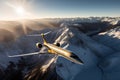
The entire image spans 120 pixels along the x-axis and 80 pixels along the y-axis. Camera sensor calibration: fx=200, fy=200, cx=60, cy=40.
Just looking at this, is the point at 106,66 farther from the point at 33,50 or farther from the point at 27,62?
the point at 33,50

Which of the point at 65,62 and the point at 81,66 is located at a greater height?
the point at 65,62

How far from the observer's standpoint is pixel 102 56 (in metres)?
152

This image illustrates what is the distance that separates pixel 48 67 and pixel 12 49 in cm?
6098

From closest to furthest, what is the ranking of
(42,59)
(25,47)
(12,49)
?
1. (42,59)
2. (12,49)
3. (25,47)

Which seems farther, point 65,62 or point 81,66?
point 81,66

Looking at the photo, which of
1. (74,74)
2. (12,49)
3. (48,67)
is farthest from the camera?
(12,49)

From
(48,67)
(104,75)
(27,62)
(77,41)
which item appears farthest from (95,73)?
(27,62)

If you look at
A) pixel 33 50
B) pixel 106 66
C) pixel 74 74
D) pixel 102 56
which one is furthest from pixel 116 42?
pixel 74 74

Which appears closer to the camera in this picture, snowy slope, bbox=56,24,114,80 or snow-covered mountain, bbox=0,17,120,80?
snowy slope, bbox=56,24,114,80

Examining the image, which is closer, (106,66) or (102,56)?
(106,66)

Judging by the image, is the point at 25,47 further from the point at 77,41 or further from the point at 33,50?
the point at 77,41

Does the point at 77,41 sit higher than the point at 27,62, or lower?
higher

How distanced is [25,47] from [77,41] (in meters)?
52.3

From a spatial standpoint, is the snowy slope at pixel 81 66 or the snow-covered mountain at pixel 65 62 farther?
the snow-covered mountain at pixel 65 62
